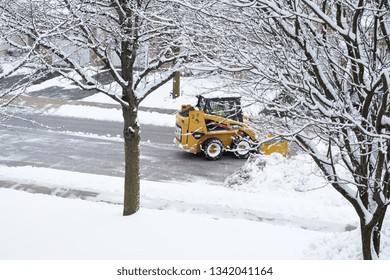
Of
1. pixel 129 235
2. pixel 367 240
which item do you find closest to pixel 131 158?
pixel 129 235

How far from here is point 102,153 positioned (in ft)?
47.0

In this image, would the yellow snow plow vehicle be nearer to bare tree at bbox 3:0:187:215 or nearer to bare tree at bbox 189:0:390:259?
bare tree at bbox 3:0:187:215

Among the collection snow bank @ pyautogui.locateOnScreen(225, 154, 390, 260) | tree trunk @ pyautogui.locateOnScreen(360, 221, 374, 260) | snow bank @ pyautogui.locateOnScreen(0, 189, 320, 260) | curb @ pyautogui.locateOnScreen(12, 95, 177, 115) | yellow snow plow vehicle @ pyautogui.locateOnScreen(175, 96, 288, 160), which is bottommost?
snow bank @ pyautogui.locateOnScreen(0, 189, 320, 260)

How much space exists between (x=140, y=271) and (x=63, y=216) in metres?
3.39

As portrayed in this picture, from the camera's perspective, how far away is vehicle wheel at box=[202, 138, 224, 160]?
13352 mm

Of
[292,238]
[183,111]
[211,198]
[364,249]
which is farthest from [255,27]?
[183,111]

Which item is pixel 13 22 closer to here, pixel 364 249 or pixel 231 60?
pixel 231 60

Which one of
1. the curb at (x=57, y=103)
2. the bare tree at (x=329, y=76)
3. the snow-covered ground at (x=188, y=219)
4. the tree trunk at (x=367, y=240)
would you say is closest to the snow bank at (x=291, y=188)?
the snow-covered ground at (x=188, y=219)

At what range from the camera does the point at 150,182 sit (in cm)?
1142

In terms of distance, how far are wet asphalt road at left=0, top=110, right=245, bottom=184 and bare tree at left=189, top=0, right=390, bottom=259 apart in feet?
22.6

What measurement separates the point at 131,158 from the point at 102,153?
6.51 meters

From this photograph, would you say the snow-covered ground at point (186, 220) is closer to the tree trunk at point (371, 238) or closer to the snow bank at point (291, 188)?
the snow bank at point (291, 188)

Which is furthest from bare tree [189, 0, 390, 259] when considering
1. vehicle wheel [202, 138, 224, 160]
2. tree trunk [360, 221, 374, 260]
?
vehicle wheel [202, 138, 224, 160]

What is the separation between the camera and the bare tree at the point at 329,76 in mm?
4488
